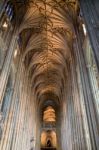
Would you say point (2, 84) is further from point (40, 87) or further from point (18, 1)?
point (40, 87)

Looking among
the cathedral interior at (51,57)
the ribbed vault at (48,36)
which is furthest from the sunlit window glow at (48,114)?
the ribbed vault at (48,36)

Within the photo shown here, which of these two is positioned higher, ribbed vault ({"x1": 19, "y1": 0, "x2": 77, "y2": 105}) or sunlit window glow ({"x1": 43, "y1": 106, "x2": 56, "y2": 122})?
ribbed vault ({"x1": 19, "y1": 0, "x2": 77, "y2": 105})

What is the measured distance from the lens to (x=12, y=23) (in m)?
16.0

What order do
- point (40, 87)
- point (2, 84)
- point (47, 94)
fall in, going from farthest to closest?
point (47, 94), point (40, 87), point (2, 84)

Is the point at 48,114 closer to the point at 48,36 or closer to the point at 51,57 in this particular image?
the point at 51,57

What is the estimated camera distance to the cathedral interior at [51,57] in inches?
453

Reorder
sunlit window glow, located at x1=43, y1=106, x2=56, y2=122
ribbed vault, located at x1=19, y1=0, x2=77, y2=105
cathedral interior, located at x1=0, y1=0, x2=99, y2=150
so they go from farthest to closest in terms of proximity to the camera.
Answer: sunlit window glow, located at x1=43, y1=106, x2=56, y2=122
ribbed vault, located at x1=19, y1=0, x2=77, y2=105
cathedral interior, located at x1=0, y1=0, x2=99, y2=150

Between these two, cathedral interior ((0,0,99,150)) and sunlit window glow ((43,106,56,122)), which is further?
sunlit window glow ((43,106,56,122))

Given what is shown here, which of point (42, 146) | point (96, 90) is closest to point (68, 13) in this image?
point (96, 90)

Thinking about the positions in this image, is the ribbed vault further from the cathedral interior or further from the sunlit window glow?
the sunlit window glow

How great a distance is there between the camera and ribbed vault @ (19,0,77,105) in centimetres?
1700

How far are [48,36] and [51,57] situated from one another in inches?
164

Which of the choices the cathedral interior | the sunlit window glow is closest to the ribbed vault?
the cathedral interior

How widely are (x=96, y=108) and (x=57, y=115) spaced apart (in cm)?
2249
